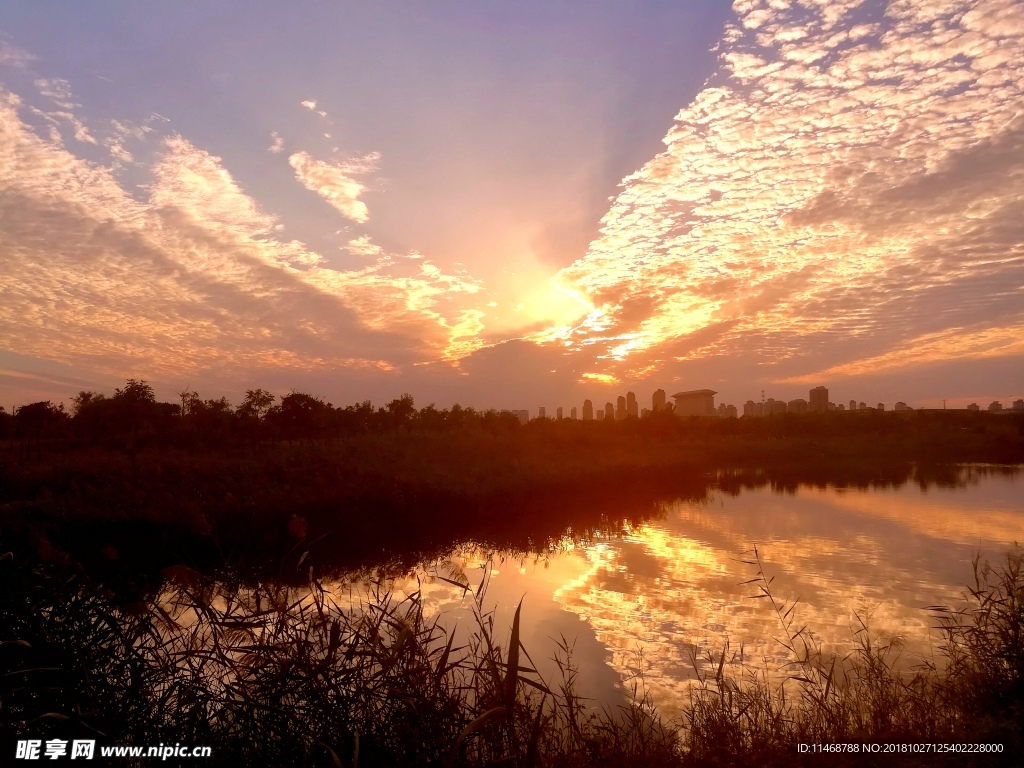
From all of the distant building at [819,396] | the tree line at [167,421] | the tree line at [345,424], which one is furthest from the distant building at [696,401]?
the tree line at [167,421]

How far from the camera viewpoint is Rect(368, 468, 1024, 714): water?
855 centimetres

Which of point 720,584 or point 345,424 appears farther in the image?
point 345,424

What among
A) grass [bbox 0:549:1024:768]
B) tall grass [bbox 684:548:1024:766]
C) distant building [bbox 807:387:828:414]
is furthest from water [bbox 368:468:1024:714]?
distant building [bbox 807:387:828:414]

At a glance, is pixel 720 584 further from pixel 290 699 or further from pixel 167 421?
pixel 167 421

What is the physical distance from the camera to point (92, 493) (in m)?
16.9

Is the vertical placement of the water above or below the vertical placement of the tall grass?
below

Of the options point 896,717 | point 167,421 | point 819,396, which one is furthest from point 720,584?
point 819,396

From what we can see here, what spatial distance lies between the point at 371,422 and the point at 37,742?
40.3m

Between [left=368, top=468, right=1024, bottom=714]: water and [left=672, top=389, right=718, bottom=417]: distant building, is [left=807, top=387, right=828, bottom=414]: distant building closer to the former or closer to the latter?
[left=672, top=389, right=718, bottom=417]: distant building

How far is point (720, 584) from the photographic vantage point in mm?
12531

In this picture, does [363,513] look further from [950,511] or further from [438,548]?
[950,511]

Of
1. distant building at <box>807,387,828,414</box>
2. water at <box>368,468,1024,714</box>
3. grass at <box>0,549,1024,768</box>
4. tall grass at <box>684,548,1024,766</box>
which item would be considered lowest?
water at <box>368,468,1024,714</box>

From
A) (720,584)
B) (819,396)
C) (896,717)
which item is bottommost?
(720,584)

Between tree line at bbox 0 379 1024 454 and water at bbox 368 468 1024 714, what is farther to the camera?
tree line at bbox 0 379 1024 454
